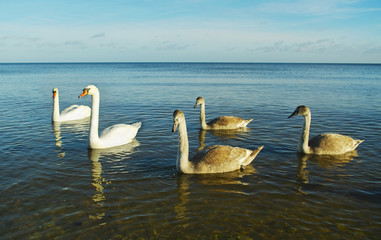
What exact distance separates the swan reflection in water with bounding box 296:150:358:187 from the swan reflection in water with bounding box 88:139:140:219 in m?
5.49

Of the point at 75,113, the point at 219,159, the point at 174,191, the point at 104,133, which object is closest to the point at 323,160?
the point at 219,159

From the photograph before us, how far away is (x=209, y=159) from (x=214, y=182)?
74cm

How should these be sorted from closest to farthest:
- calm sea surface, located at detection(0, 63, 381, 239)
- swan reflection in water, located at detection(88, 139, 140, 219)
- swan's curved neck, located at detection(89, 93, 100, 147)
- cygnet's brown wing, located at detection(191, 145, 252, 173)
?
calm sea surface, located at detection(0, 63, 381, 239)
swan reflection in water, located at detection(88, 139, 140, 219)
cygnet's brown wing, located at detection(191, 145, 252, 173)
swan's curved neck, located at detection(89, 93, 100, 147)

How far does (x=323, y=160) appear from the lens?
10250mm

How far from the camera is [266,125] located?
617 inches

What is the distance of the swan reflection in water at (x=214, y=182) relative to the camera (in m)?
7.48

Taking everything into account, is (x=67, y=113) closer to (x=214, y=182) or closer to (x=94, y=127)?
(x=94, y=127)

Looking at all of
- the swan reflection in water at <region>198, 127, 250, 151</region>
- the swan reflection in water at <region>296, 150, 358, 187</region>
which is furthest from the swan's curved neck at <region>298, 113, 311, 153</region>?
the swan reflection in water at <region>198, 127, 250, 151</region>

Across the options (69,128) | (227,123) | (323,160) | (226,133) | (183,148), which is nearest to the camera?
(183,148)

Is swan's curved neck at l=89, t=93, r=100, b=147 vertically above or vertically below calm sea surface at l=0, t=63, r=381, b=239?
above

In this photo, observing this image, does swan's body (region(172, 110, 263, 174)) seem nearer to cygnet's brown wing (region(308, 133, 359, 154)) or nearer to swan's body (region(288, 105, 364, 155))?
swan's body (region(288, 105, 364, 155))

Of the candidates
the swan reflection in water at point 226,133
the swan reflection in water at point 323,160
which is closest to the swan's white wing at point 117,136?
the swan reflection in water at point 226,133

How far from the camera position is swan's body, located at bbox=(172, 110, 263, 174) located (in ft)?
28.2

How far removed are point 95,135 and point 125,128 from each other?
1.34m
